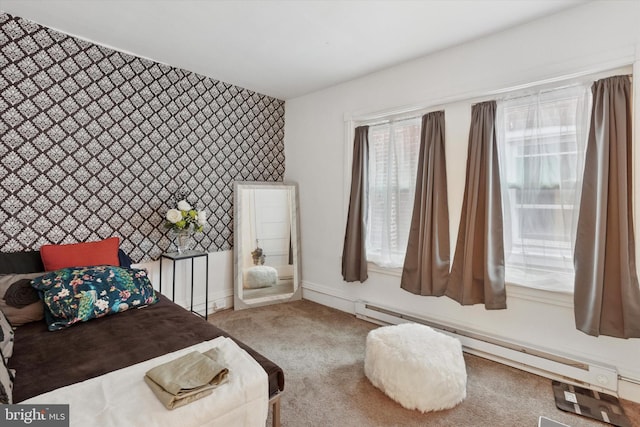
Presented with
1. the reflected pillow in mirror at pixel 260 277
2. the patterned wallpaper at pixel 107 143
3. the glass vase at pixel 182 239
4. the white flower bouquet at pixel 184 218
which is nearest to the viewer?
the patterned wallpaper at pixel 107 143

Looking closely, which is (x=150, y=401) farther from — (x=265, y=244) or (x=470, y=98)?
(x=470, y=98)

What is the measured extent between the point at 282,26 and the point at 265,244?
2259 mm

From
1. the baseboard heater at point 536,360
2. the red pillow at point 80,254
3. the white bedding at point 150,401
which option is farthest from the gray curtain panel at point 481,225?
the red pillow at point 80,254

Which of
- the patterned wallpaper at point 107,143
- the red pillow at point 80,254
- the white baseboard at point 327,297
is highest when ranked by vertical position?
the patterned wallpaper at point 107,143

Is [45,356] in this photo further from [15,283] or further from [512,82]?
[512,82]

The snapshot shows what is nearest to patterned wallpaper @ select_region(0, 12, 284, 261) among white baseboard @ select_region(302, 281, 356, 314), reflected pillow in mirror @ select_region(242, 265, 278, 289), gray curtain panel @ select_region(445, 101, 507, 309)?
reflected pillow in mirror @ select_region(242, 265, 278, 289)

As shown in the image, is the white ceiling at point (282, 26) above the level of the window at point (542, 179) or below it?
above

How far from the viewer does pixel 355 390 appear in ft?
6.86

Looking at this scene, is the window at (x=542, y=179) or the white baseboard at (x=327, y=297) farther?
the white baseboard at (x=327, y=297)

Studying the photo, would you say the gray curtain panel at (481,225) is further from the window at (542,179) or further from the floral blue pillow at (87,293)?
the floral blue pillow at (87,293)

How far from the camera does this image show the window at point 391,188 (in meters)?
3.03

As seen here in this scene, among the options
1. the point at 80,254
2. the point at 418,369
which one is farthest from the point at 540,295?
the point at 80,254

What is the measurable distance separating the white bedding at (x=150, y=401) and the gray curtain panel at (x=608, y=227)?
2.08 meters

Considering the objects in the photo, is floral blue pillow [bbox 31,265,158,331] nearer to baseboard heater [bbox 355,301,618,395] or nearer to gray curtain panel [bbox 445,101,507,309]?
baseboard heater [bbox 355,301,618,395]
